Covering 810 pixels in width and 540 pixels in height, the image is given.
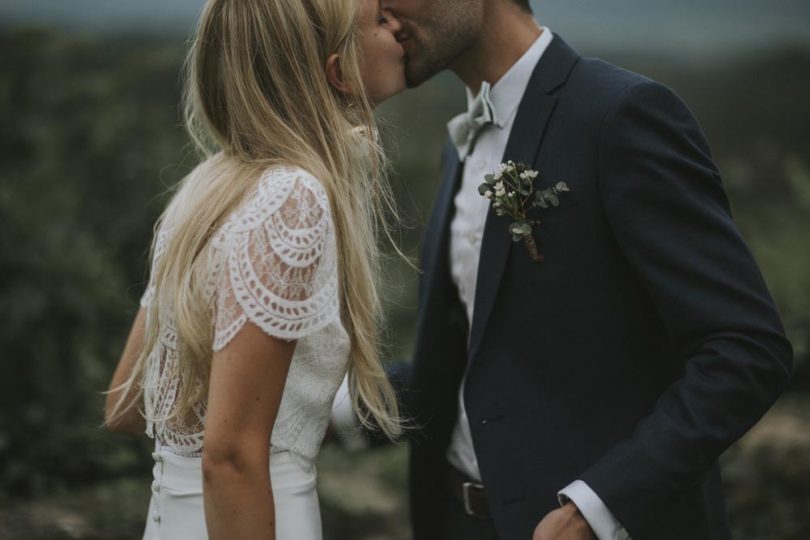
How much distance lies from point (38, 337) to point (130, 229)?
2.16 feet

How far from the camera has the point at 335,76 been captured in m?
2.27

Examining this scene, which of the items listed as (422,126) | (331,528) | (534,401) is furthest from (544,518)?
(422,126)

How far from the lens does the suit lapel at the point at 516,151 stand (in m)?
2.47

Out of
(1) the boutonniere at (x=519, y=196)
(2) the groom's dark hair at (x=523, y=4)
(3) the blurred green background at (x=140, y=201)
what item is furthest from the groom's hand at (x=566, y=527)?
(3) the blurred green background at (x=140, y=201)

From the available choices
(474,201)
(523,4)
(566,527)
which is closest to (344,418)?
(474,201)

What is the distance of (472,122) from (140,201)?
246cm

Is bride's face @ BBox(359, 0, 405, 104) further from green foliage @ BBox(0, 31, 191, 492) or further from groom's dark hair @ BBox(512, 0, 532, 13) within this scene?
green foliage @ BBox(0, 31, 191, 492)

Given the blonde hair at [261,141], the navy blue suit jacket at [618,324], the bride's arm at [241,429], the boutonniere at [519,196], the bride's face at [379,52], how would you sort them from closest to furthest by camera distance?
the bride's arm at [241,429]
the blonde hair at [261,141]
the navy blue suit jacket at [618,324]
the boutonniere at [519,196]
the bride's face at [379,52]

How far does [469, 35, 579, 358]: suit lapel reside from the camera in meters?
2.47

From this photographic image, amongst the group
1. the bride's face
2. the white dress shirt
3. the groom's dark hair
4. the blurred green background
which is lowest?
the blurred green background

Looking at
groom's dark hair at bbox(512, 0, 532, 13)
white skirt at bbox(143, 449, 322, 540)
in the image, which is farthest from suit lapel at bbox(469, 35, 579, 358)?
white skirt at bbox(143, 449, 322, 540)

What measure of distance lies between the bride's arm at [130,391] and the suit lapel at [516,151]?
0.82 metres

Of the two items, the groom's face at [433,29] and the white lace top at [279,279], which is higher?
the groom's face at [433,29]

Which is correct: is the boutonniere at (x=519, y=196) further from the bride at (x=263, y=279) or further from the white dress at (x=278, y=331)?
the white dress at (x=278, y=331)
